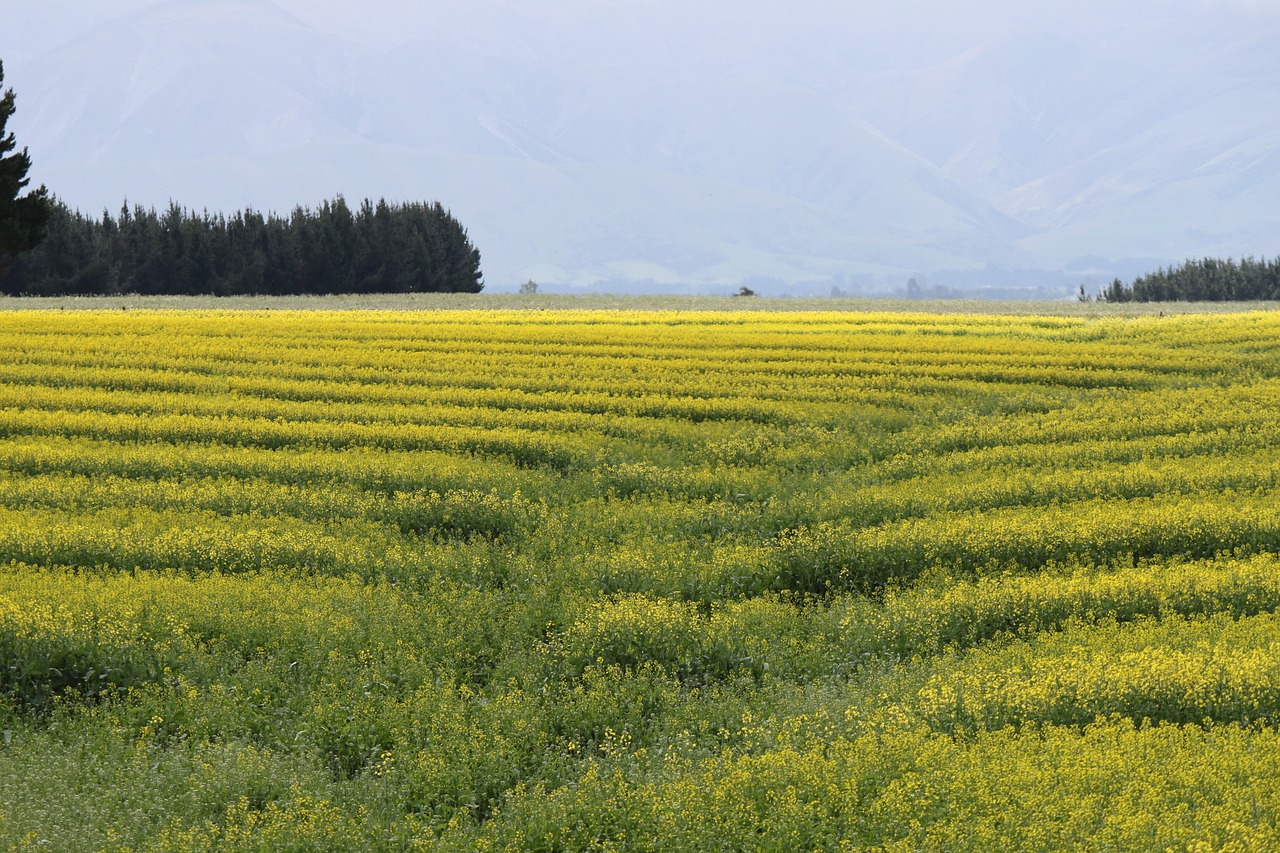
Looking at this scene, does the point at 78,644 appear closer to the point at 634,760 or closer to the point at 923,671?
the point at 634,760

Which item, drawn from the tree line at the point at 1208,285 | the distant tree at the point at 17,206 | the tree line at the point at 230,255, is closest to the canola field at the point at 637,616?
the distant tree at the point at 17,206

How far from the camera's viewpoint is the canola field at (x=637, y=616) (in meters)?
7.68

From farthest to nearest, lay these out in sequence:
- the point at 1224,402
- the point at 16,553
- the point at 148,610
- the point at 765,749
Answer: the point at 1224,402 < the point at 16,553 < the point at 148,610 < the point at 765,749

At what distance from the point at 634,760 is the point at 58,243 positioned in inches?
2326

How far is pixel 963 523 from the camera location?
13.8 meters

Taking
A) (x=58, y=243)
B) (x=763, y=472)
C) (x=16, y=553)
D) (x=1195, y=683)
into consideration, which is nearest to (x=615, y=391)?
(x=763, y=472)

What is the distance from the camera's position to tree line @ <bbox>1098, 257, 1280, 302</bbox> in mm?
77000

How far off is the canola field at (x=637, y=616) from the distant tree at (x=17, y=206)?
2881 centimetres

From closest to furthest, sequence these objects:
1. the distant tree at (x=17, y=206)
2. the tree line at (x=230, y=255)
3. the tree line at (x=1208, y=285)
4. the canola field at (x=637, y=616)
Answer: the canola field at (x=637, y=616) < the distant tree at (x=17, y=206) < the tree line at (x=230, y=255) < the tree line at (x=1208, y=285)

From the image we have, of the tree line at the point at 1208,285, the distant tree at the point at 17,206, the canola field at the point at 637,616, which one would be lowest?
the canola field at the point at 637,616

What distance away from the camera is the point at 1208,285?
78.6m

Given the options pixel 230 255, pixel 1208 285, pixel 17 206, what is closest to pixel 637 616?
pixel 17 206

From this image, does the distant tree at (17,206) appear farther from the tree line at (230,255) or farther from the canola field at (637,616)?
the canola field at (637,616)

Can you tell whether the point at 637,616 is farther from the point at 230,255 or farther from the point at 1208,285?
the point at 1208,285
